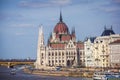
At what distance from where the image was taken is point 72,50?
25.7 metres

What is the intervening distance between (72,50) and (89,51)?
152cm

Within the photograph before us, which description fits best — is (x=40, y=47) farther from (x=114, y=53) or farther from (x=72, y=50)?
(x=114, y=53)

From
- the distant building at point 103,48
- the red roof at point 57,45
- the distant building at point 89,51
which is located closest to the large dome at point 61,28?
the red roof at point 57,45

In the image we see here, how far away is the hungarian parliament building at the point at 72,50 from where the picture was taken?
875 inches

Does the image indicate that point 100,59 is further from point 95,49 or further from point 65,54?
point 65,54

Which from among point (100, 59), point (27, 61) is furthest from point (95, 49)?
point (27, 61)

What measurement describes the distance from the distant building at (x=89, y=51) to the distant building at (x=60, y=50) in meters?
0.78

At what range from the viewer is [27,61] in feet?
93.3

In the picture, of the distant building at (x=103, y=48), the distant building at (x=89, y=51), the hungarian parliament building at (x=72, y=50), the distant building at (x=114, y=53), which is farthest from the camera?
the distant building at (x=89, y=51)

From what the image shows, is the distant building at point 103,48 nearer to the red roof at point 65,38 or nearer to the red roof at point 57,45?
the red roof at point 57,45

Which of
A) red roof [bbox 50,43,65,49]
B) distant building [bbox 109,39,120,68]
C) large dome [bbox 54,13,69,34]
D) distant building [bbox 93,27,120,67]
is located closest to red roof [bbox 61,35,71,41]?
large dome [bbox 54,13,69,34]

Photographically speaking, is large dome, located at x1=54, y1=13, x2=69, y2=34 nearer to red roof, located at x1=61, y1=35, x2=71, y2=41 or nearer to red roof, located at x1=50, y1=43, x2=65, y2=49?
red roof, located at x1=61, y1=35, x2=71, y2=41

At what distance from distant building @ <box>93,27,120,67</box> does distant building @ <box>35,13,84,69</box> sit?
2130 mm

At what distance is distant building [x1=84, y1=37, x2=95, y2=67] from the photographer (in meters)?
23.8
